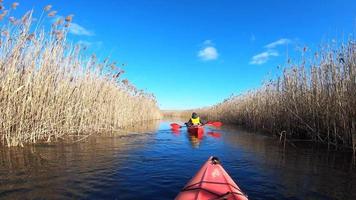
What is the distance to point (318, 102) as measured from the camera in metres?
10.2

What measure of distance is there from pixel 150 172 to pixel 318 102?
661cm

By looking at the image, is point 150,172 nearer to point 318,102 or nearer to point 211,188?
point 211,188

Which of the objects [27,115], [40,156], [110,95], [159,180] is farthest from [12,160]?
[110,95]

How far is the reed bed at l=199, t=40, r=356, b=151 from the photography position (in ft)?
27.8

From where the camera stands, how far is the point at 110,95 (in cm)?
1502

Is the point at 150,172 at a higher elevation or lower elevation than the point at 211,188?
lower

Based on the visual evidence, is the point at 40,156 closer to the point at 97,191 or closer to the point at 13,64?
the point at 13,64

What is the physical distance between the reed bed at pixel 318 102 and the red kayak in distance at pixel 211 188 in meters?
5.41

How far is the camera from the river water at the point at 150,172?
16.3ft

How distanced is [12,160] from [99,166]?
1881mm

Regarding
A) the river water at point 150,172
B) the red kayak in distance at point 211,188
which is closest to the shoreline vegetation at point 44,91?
the river water at point 150,172

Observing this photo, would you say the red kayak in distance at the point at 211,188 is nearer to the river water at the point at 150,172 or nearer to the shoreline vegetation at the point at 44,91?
the river water at the point at 150,172

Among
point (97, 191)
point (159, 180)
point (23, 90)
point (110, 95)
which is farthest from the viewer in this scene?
point (110, 95)

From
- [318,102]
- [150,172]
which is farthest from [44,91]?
[318,102]
